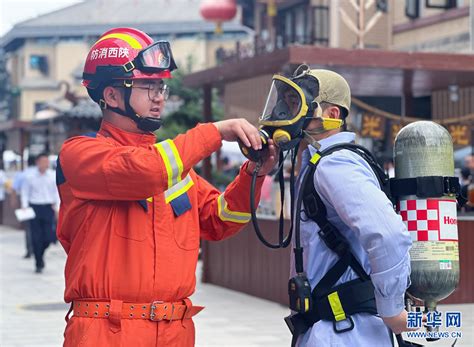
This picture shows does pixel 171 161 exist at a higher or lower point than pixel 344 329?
higher

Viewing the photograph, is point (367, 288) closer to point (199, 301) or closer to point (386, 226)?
point (386, 226)

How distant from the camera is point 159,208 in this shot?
4.24 m

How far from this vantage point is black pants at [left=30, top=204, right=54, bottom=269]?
1678cm

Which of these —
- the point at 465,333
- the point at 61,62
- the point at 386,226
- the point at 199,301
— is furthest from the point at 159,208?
the point at 61,62

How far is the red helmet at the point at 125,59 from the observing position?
4312 millimetres

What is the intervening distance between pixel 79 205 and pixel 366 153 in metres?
1.17

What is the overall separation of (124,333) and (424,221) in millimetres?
1250

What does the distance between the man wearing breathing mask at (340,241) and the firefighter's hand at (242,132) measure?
8 centimetres

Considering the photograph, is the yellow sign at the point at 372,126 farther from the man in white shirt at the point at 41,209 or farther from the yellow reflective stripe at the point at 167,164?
the yellow reflective stripe at the point at 167,164

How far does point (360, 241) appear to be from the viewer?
3773mm

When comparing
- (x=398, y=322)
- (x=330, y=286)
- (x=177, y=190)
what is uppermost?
(x=177, y=190)

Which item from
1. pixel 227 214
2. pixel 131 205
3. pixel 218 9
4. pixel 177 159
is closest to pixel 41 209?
pixel 227 214

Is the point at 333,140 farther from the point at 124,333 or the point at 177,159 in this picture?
the point at 124,333

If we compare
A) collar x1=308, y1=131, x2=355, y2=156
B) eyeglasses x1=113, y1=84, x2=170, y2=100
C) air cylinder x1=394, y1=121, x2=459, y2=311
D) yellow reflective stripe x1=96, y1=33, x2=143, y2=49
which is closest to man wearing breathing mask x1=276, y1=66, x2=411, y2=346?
collar x1=308, y1=131, x2=355, y2=156
